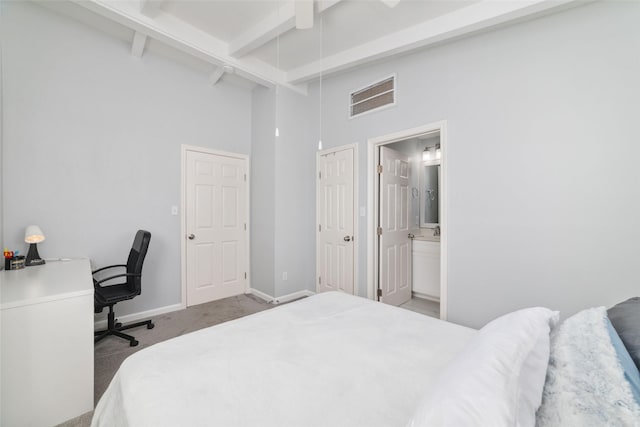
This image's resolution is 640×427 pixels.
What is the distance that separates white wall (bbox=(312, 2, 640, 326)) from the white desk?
2.92m

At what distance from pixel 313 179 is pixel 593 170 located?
289cm

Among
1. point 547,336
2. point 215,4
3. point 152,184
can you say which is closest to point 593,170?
point 547,336

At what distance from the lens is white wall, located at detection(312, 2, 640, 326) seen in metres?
1.79

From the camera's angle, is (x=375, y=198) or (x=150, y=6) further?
(x=375, y=198)

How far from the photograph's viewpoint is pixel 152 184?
3059 mm

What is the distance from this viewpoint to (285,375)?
997 mm

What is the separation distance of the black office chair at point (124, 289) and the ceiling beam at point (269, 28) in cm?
224

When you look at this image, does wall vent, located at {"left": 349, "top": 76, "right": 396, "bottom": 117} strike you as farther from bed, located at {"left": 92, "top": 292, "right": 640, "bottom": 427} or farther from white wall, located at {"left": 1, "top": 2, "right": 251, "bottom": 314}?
bed, located at {"left": 92, "top": 292, "right": 640, "bottom": 427}

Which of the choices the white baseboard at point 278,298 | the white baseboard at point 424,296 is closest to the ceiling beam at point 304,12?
the white baseboard at point 278,298

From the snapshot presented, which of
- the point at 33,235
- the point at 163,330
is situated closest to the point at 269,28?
the point at 33,235

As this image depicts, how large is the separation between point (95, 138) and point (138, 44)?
1100 millimetres

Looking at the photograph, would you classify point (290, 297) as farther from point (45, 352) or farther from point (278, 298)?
point (45, 352)

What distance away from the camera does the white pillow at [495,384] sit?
558mm

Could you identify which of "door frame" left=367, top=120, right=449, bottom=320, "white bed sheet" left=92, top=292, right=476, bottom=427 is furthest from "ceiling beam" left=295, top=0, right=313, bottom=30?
"white bed sheet" left=92, top=292, right=476, bottom=427
